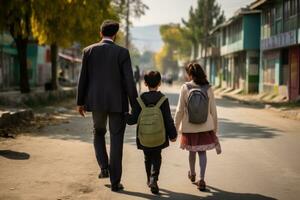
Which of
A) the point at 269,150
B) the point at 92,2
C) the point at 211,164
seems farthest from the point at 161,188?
the point at 92,2

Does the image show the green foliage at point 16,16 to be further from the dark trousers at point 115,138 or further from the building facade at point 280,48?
the dark trousers at point 115,138

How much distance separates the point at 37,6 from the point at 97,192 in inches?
627

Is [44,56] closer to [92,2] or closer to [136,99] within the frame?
[92,2]

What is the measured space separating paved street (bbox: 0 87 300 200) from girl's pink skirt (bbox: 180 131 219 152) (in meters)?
0.50

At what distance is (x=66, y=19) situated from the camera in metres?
23.5

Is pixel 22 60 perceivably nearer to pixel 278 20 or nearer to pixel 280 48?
pixel 280 48

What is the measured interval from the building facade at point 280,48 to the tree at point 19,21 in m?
13.6

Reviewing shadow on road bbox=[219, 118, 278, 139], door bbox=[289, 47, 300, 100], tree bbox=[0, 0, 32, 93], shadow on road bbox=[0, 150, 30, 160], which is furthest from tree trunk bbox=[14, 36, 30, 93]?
shadow on road bbox=[0, 150, 30, 160]

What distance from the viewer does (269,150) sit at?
10828mm

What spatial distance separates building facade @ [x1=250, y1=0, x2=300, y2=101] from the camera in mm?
31156

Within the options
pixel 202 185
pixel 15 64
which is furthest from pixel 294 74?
pixel 202 185

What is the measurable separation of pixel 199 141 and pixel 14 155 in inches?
155

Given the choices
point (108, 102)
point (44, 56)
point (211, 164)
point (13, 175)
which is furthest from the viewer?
point (44, 56)

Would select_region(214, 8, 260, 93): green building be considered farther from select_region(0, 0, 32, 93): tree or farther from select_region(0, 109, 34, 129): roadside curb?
select_region(0, 109, 34, 129): roadside curb
